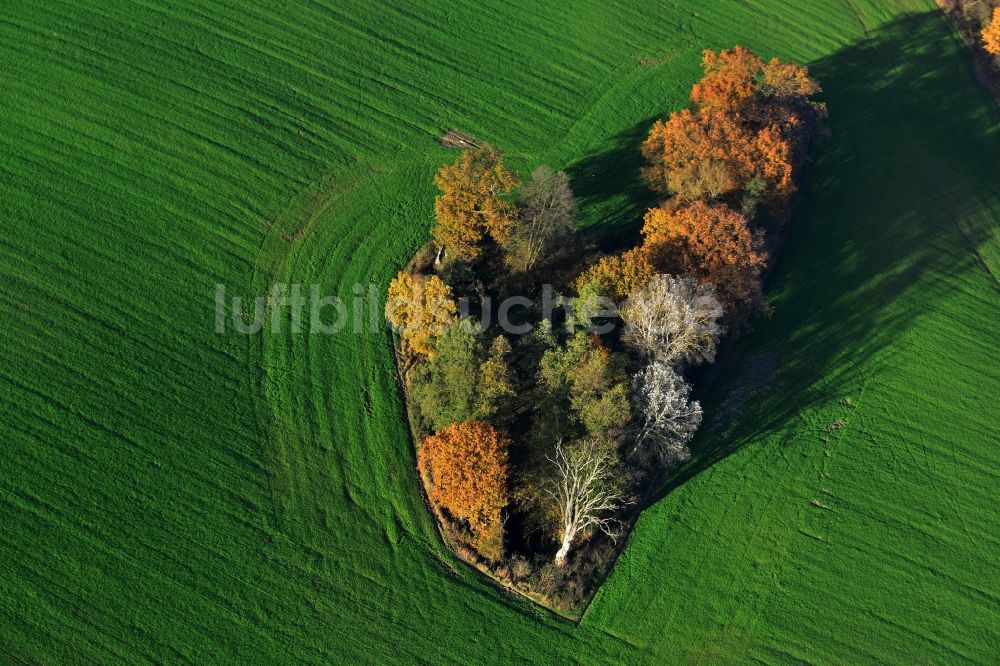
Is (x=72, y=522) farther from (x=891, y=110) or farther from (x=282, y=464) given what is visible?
(x=891, y=110)

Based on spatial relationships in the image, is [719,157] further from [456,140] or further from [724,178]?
[456,140]

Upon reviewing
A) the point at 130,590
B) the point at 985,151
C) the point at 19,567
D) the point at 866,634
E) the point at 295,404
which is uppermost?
the point at 985,151

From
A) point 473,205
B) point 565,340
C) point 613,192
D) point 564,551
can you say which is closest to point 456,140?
point 473,205

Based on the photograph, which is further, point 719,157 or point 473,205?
point 719,157

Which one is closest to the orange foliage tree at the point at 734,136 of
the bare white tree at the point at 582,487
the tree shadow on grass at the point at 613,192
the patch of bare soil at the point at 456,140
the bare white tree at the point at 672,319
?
the tree shadow on grass at the point at 613,192

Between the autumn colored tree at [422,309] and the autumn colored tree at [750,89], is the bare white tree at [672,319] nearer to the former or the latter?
the autumn colored tree at [422,309]

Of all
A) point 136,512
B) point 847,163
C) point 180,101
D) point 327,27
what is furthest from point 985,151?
point 136,512

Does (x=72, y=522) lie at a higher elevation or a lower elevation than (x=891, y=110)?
lower
